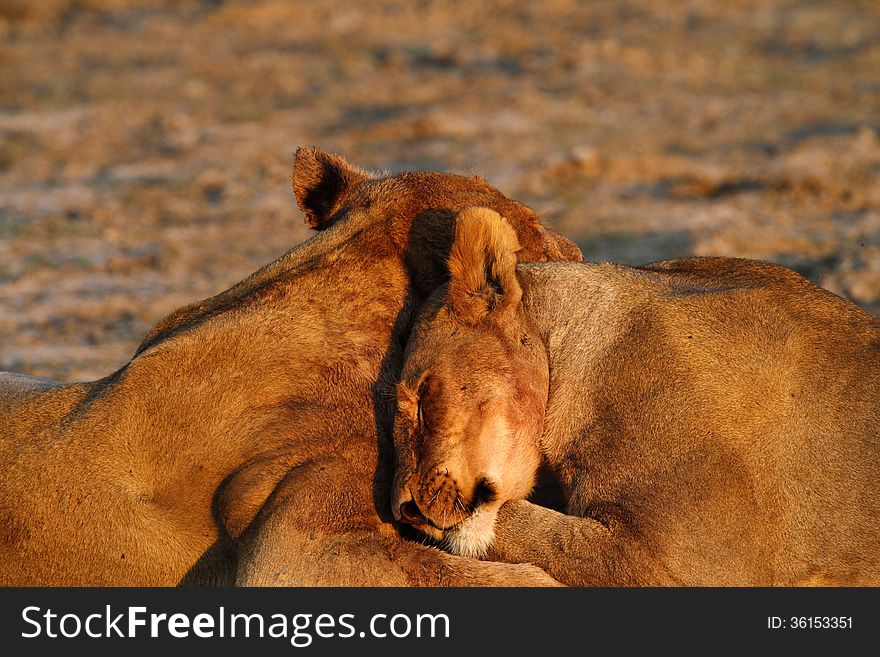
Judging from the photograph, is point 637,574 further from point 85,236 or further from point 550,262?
point 85,236

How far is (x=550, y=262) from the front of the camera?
4527mm

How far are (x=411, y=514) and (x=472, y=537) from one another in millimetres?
202

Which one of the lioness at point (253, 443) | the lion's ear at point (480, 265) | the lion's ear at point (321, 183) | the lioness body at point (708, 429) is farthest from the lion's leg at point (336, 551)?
the lion's ear at point (321, 183)

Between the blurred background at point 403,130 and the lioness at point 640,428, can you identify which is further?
the blurred background at point 403,130

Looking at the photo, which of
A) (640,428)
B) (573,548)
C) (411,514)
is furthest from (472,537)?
(640,428)

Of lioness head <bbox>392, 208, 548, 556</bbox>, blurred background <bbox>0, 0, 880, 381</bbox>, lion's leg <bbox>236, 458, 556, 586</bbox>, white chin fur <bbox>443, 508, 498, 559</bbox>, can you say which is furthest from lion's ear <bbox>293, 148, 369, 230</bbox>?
blurred background <bbox>0, 0, 880, 381</bbox>

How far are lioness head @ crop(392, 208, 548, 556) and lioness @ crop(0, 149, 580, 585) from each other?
0.14m

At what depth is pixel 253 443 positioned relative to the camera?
403 centimetres

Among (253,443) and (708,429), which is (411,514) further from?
(708,429)

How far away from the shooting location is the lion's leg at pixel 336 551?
3688 millimetres

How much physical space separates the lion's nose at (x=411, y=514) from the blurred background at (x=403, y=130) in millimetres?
3363

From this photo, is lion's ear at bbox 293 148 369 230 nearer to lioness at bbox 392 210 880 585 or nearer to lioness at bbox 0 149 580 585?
lioness at bbox 0 149 580 585

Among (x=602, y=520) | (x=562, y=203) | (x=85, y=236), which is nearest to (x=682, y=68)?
(x=562, y=203)

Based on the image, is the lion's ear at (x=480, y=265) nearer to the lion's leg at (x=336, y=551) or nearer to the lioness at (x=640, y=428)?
the lioness at (x=640, y=428)
